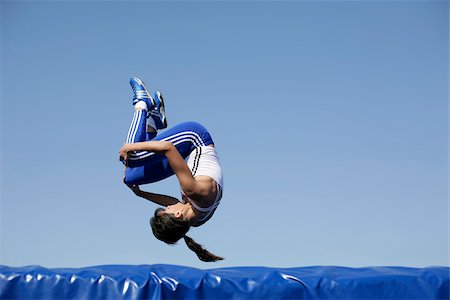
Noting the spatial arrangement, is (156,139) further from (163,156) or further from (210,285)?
(210,285)

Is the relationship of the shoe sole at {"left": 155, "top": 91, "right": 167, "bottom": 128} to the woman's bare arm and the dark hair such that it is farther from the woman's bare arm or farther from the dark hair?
the dark hair

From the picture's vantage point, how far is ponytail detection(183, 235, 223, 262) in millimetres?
4878

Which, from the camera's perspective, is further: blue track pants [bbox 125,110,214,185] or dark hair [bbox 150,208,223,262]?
blue track pants [bbox 125,110,214,185]

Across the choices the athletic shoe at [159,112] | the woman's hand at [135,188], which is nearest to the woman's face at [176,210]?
the woman's hand at [135,188]

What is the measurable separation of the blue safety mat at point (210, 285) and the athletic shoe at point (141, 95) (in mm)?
1294

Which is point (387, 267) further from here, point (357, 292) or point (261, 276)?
point (261, 276)

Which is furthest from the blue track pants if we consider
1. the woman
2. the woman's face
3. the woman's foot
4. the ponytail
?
the ponytail

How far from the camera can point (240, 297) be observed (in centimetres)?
454

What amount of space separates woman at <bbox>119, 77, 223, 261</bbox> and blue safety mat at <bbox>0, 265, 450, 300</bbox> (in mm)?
339

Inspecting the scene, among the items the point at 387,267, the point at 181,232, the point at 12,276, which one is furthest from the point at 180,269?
the point at 387,267

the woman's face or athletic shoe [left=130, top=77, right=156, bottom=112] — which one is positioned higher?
athletic shoe [left=130, top=77, right=156, bottom=112]

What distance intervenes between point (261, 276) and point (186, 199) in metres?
0.78

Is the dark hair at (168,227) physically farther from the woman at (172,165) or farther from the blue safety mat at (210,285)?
the blue safety mat at (210,285)

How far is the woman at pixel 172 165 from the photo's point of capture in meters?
4.54
